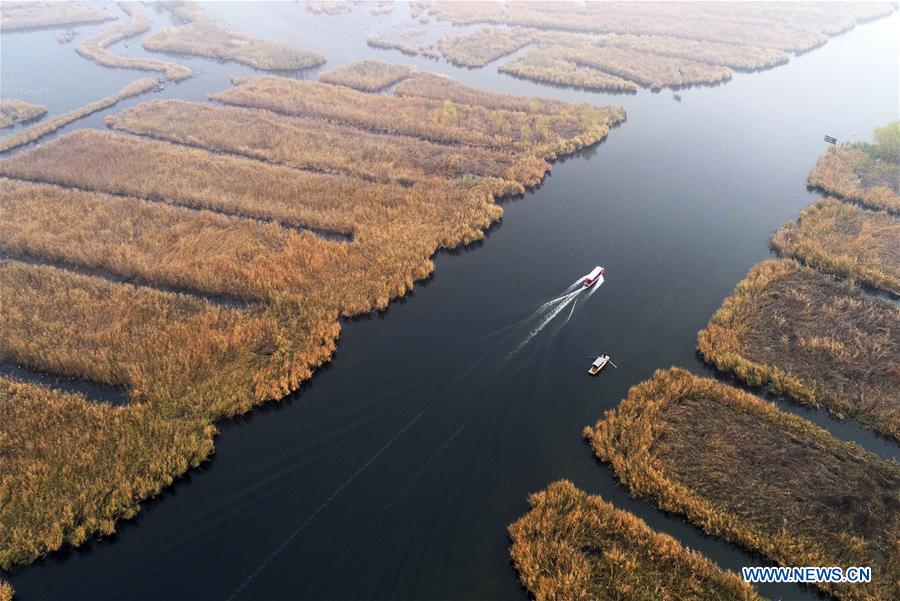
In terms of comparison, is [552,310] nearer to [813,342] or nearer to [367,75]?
[813,342]

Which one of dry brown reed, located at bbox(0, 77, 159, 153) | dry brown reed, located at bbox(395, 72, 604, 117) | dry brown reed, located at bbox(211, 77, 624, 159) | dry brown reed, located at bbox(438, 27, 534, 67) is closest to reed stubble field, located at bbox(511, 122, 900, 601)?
dry brown reed, located at bbox(211, 77, 624, 159)

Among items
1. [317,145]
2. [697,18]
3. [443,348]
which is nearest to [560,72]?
[317,145]

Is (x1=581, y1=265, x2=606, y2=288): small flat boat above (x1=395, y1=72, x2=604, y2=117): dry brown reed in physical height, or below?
below

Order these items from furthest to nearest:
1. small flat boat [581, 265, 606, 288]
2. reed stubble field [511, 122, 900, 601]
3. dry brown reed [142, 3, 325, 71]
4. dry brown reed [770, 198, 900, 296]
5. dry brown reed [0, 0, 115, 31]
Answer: dry brown reed [0, 0, 115, 31] < dry brown reed [142, 3, 325, 71] < dry brown reed [770, 198, 900, 296] < small flat boat [581, 265, 606, 288] < reed stubble field [511, 122, 900, 601]

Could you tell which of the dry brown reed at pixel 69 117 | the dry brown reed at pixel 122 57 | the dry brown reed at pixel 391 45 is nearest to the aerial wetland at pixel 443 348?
the dry brown reed at pixel 69 117

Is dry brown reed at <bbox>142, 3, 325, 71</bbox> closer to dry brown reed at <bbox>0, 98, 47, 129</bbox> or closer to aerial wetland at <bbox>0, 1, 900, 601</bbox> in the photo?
aerial wetland at <bbox>0, 1, 900, 601</bbox>

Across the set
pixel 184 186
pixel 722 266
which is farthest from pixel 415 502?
pixel 184 186

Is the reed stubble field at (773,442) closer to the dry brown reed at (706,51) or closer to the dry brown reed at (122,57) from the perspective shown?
the dry brown reed at (706,51)
